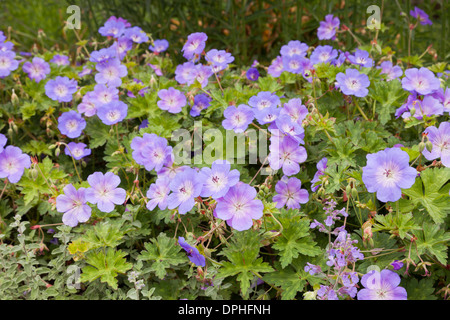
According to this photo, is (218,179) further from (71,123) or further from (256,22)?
(256,22)

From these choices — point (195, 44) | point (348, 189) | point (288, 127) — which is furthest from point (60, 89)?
point (348, 189)

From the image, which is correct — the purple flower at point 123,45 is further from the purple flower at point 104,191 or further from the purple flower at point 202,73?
the purple flower at point 104,191

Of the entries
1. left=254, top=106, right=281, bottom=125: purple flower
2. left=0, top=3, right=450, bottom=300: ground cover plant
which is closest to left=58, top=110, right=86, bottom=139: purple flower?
left=0, top=3, right=450, bottom=300: ground cover plant

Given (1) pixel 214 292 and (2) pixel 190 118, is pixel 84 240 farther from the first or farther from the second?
(2) pixel 190 118

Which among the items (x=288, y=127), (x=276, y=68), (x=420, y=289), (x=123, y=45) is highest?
(x=123, y=45)

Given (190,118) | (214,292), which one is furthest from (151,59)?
(214,292)

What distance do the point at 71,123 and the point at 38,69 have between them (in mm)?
451

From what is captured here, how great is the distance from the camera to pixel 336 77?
1616mm

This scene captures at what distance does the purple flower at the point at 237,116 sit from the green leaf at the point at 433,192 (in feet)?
1.79

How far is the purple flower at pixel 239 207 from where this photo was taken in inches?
47.2

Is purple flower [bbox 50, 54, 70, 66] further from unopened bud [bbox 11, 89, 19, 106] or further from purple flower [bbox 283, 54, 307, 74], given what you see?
purple flower [bbox 283, 54, 307, 74]

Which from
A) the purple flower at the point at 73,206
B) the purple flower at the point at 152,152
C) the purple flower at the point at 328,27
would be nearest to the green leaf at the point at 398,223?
the purple flower at the point at 152,152

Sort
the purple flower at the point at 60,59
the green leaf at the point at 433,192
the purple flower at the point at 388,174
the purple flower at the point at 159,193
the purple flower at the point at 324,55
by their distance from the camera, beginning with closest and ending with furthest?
the purple flower at the point at 388,174 → the green leaf at the point at 433,192 → the purple flower at the point at 159,193 → the purple flower at the point at 324,55 → the purple flower at the point at 60,59

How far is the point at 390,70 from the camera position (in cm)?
191
